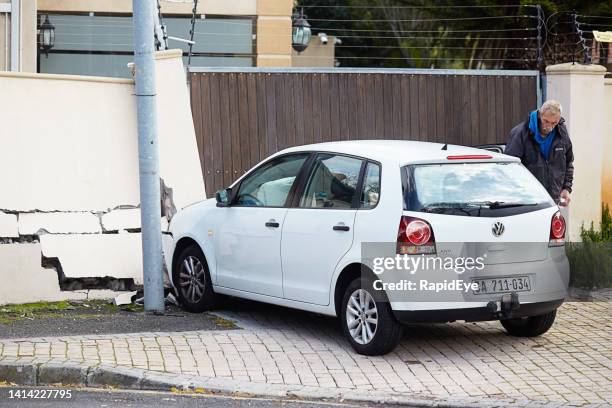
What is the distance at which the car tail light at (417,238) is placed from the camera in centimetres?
821

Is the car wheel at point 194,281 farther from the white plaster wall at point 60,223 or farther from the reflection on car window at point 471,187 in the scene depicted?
the reflection on car window at point 471,187

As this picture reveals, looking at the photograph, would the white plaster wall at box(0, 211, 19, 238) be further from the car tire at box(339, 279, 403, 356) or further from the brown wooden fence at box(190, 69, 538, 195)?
the car tire at box(339, 279, 403, 356)

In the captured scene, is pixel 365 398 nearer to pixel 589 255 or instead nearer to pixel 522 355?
pixel 522 355

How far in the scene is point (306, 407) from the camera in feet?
24.0

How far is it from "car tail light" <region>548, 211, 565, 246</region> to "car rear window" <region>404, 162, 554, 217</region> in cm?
13

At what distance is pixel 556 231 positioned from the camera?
8758mm

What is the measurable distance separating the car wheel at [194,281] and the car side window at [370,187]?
7.04ft

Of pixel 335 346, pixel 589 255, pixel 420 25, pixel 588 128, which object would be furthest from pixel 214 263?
pixel 420 25

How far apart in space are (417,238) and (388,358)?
40.0 inches

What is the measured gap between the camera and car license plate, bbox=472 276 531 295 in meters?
8.33

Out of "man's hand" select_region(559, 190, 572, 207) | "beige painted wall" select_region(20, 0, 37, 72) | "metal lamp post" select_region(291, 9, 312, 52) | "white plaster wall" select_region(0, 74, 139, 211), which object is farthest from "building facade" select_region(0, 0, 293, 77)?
"man's hand" select_region(559, 190, 572, 207)

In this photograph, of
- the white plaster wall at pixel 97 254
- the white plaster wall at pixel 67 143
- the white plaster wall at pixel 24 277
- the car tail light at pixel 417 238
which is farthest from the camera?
the white plaster wall at pixel 97 254

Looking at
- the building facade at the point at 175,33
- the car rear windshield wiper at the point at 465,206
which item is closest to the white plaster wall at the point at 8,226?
the car rear windshield wiper at the point at 465,206

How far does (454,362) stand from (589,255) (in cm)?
398
